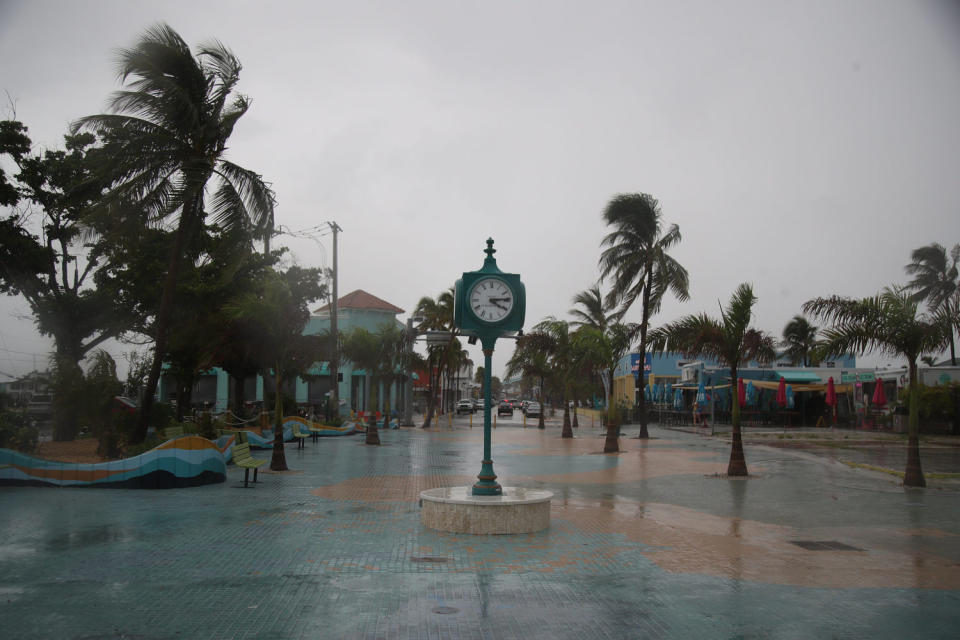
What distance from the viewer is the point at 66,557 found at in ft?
25.3

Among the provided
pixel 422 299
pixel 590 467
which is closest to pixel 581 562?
pixel 590 467

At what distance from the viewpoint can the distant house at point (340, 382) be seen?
50.9m

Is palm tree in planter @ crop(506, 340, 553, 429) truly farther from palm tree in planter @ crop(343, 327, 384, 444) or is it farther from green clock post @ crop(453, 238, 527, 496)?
green clock post @ crop(453, 238, 527, 496)

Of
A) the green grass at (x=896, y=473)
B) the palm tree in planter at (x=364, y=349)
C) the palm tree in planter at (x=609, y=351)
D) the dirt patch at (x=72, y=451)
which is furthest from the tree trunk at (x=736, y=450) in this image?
the palm tree in planter at (x=364, y=349)

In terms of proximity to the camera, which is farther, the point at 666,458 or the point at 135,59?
the point at 666,458

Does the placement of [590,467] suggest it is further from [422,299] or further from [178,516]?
[422,299]

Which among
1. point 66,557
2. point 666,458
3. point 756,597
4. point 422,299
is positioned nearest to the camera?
point 756,597

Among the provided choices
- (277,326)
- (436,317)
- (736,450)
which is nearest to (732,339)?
(736,450)

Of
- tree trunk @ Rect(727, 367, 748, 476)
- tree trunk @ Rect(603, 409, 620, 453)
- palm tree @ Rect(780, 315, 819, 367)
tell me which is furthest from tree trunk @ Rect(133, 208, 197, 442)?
palm tree @ Rect(780, 315, 819, 367)

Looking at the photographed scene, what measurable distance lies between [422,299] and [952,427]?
26.9 m

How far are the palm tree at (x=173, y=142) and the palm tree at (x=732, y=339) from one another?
33.7 ft

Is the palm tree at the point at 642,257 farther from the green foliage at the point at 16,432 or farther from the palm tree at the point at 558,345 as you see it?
the green foliage at the point at 16,432

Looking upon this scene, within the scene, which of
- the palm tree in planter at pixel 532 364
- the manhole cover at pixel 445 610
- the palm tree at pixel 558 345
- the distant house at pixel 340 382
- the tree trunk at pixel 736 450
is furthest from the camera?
the distant house at pixel 340 382

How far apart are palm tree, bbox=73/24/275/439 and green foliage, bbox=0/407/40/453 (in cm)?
209
